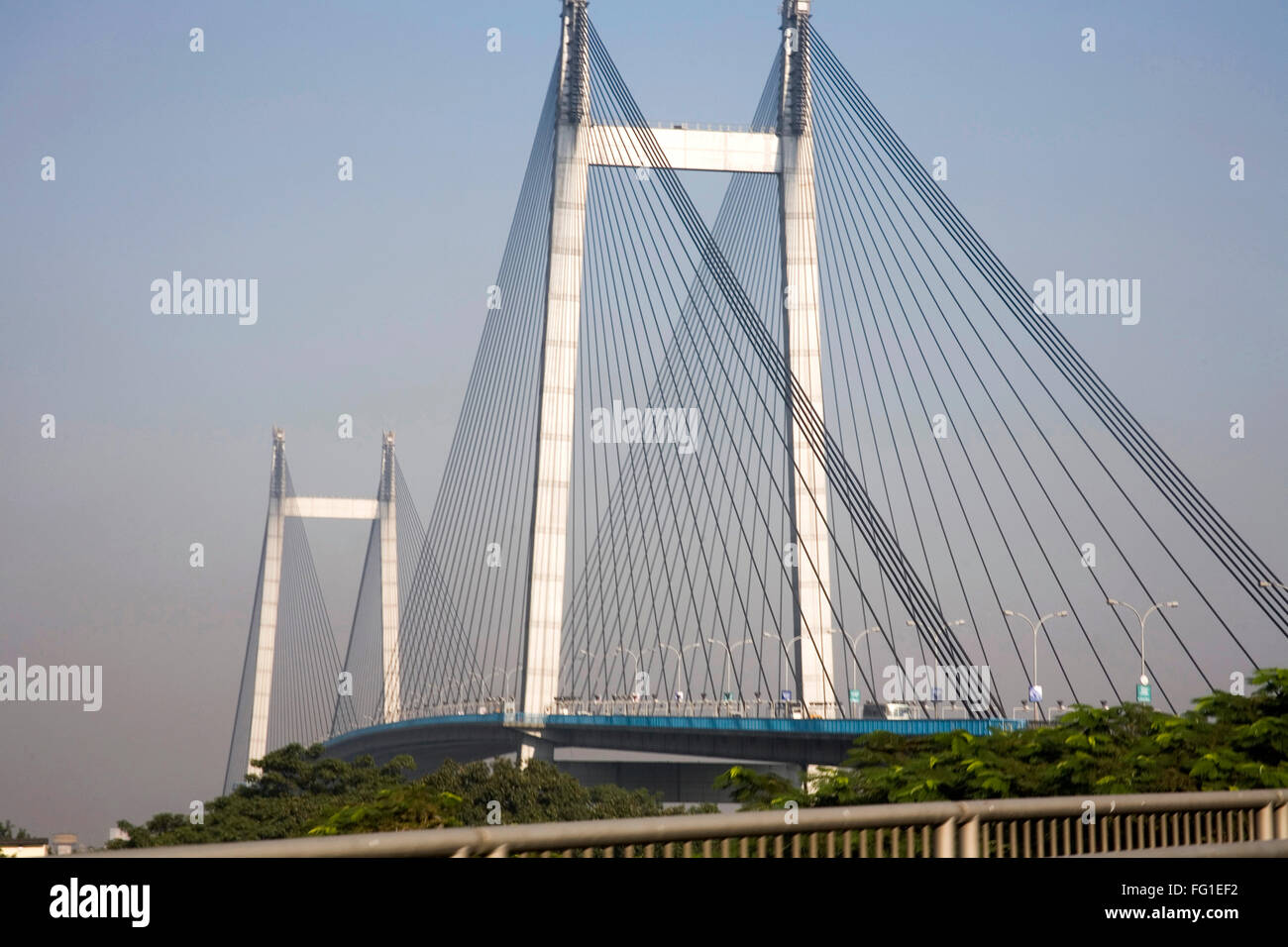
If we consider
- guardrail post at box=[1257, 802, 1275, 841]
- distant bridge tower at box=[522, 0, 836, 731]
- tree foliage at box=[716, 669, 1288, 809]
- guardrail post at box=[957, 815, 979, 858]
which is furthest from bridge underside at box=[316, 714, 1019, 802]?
guardrail post at box=[957, 815, 979, 858]

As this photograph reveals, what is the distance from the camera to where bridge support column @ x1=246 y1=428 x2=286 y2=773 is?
87375 millimetres

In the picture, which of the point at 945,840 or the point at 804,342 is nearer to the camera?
the point at 945,840

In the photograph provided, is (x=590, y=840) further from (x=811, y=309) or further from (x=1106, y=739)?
(x=811, y=309)

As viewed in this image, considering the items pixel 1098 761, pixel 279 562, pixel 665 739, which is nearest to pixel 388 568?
pixel 279 562

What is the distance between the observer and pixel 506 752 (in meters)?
63.5

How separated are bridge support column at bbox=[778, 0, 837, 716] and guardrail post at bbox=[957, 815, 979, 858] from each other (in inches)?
1291

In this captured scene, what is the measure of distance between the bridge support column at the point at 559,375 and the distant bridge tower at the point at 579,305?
0.10 ft

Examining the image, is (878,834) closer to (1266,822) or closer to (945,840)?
(945,840)

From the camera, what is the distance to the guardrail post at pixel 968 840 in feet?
28.6

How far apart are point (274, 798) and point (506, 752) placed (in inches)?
486

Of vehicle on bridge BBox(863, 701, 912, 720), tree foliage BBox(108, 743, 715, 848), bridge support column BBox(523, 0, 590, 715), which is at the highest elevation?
bridge support column BBox(523, 0, 590, 715)

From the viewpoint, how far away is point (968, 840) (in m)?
8.72

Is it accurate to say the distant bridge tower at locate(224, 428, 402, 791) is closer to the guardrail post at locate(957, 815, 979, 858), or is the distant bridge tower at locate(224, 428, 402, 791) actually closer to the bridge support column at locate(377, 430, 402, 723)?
the bridge support column at locate(377, 430, 402, 723)

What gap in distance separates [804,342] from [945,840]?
37242 mm
